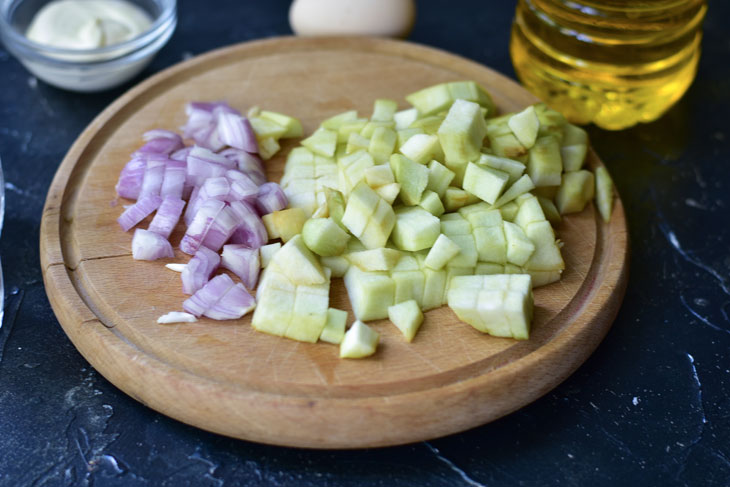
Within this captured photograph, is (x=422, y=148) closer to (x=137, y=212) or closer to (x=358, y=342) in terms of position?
(x=358, y=342)

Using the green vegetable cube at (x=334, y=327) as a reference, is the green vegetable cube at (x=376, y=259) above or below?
above

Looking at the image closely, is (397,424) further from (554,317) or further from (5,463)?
(5,463)

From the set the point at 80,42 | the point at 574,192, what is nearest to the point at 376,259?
the point at 574,192

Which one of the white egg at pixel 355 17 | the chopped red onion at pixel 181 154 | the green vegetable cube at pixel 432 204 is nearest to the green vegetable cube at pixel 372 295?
the green vegetable cube at pixel 432 204

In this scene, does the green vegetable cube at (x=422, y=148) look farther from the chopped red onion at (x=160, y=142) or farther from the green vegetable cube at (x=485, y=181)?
the chopped red onion at (x=160, y=142)

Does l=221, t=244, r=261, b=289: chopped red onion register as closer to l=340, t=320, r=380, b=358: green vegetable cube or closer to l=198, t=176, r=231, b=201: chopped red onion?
l=198, t=176, r=231, b=201: chopped red onion

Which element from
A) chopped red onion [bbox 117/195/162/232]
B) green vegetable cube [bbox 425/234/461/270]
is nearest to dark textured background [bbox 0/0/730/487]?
chopped red onion [bbox 117/195/162/232]
